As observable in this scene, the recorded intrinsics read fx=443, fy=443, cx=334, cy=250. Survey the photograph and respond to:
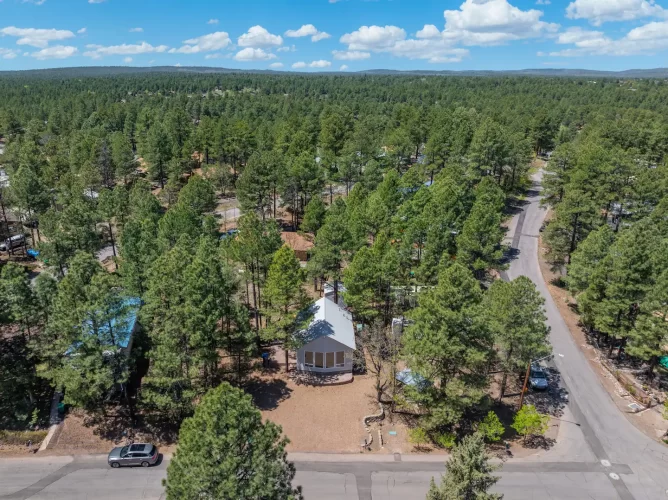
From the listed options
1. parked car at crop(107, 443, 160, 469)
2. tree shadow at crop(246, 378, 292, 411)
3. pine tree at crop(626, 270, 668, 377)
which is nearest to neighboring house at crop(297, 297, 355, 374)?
tree shadow at crop(246, 378, 292, 411)

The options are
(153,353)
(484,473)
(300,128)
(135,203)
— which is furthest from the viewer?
(300,128)

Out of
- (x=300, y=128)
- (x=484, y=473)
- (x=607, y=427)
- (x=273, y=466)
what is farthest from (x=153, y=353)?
(x=300, y=128)

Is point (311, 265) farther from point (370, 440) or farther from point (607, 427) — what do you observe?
point (607, 427)

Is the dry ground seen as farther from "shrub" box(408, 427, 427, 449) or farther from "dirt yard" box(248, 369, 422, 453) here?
"shrub" box(408, 427, 427, 449)

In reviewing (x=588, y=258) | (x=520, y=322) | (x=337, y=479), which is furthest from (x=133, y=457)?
(x=588, y=258)

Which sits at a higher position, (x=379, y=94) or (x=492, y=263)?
(x=379, y=94)

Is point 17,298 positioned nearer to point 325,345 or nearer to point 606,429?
point 325,345
